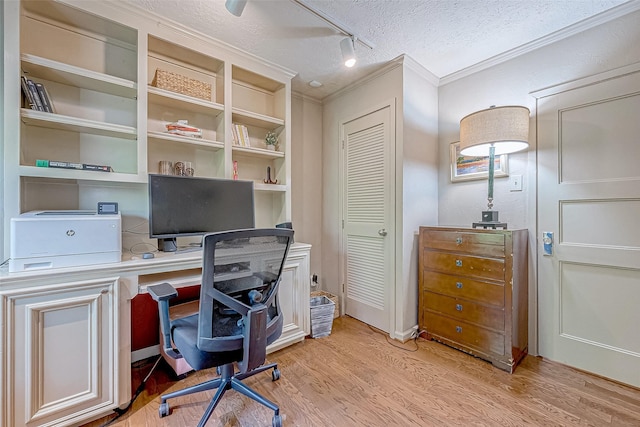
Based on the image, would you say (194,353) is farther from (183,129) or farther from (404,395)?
(183,129)

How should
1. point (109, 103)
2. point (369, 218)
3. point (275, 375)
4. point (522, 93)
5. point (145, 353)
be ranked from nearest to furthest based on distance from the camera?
point (275, 375)
point (109, 103)
point (145, 353)
point (522, 93)
point (369, 218)

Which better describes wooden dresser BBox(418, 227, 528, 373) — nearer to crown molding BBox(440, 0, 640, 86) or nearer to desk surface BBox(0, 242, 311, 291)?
crown molding BBox(440, 0, 640, 86)

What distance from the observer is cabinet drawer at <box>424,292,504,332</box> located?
1.93 meters

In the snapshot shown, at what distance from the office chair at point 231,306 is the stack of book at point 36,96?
1.29m

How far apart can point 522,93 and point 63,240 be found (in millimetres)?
3234

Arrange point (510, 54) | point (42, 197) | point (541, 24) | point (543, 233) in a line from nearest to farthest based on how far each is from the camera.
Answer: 1. point (42, 197)
2. point (541, 24)
3. point (543, 233)
4. point (510, 54)

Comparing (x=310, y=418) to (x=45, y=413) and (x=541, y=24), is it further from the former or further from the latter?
(x=541, y=24)

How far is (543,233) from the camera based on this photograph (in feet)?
6.76

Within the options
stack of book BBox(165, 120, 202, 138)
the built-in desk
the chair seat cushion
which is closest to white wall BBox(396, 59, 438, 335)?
the chair seat cushion

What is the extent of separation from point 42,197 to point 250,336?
5.33 feet

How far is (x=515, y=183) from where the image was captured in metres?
2.19

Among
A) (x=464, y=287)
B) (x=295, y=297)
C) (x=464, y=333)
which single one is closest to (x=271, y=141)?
(x=295, y=297)

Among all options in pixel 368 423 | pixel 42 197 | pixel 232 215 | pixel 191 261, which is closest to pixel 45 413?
pixel 191 261

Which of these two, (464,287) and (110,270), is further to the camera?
(464,287)
